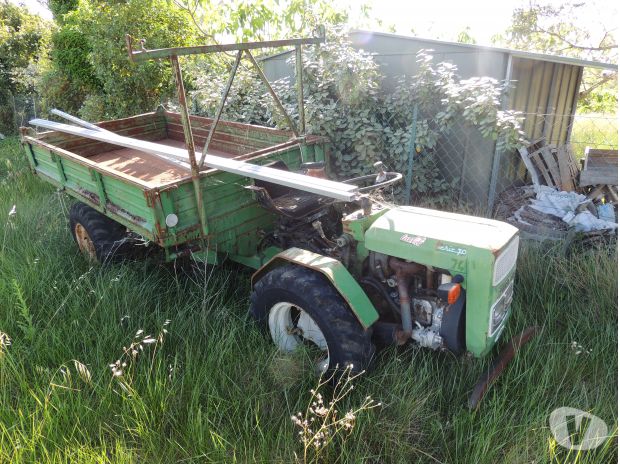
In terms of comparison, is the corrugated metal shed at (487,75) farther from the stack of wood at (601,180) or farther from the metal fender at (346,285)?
the metal fender at (346,285)

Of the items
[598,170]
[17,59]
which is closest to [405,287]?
[598,170]

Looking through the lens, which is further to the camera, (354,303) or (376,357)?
(376,357)

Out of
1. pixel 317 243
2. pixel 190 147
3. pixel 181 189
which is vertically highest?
pixel 190 147

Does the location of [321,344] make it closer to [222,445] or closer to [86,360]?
[222,445]

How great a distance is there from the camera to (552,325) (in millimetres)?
3230

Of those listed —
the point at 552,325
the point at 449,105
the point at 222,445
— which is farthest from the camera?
the point at 449,105

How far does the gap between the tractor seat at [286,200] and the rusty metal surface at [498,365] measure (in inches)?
57.7

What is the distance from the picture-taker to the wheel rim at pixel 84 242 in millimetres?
4195

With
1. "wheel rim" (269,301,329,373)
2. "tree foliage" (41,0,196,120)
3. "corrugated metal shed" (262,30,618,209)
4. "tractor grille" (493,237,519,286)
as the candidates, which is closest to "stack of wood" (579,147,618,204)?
"corrugated metal shed" (262,30,618,209)

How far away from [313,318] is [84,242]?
2698mm

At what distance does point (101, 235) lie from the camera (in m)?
4.02

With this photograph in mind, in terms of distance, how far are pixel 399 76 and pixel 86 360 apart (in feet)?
14.5

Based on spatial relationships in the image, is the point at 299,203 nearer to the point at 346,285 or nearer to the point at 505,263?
the point at 346,285

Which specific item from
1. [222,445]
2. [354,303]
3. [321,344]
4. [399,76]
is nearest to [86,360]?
[222,445]
